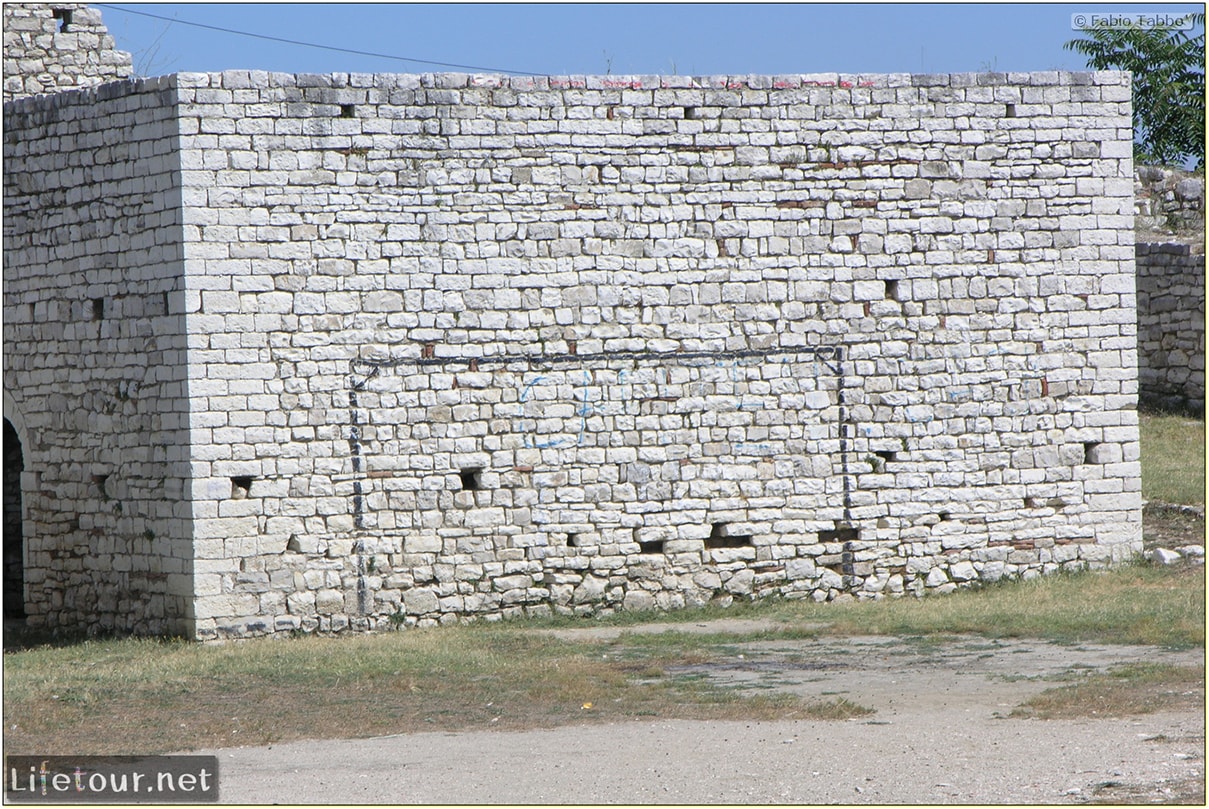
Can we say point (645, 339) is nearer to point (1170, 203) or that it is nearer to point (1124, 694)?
point (1124, 694)

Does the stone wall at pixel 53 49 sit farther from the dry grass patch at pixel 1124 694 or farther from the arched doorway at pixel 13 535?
the dry grass patch at pixel 1124 694

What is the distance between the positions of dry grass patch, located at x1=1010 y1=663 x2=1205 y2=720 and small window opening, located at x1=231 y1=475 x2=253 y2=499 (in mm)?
5732

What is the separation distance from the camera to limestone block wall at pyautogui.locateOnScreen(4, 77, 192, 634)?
36.9 feet

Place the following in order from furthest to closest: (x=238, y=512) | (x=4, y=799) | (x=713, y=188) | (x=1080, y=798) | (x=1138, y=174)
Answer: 1. (x=1138, y=174)
2. (x=713, y=188)
3. (x=238, y=512)
4. (x=4, y=799)
5. (x=1080, y=798)

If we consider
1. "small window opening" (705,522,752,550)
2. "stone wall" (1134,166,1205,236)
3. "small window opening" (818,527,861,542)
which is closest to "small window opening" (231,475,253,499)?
"small window opening" (705,522,752,550)

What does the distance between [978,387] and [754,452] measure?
1963 millimetres

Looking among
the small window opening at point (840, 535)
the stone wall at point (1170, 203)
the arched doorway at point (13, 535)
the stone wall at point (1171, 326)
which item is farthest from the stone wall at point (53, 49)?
the stone wall at point (1170, 203)

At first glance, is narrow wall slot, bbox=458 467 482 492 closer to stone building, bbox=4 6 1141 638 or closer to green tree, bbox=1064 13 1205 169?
stone building, bbox=4 6 1141 638

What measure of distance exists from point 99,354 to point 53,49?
2.92m

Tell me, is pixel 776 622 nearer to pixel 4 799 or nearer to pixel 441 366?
pixel 441 366

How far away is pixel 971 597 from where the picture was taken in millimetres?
12273

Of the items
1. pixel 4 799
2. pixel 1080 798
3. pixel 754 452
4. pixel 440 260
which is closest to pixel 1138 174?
pixel 754 452

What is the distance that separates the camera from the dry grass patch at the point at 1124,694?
798cm

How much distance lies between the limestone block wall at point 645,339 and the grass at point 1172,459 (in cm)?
228
